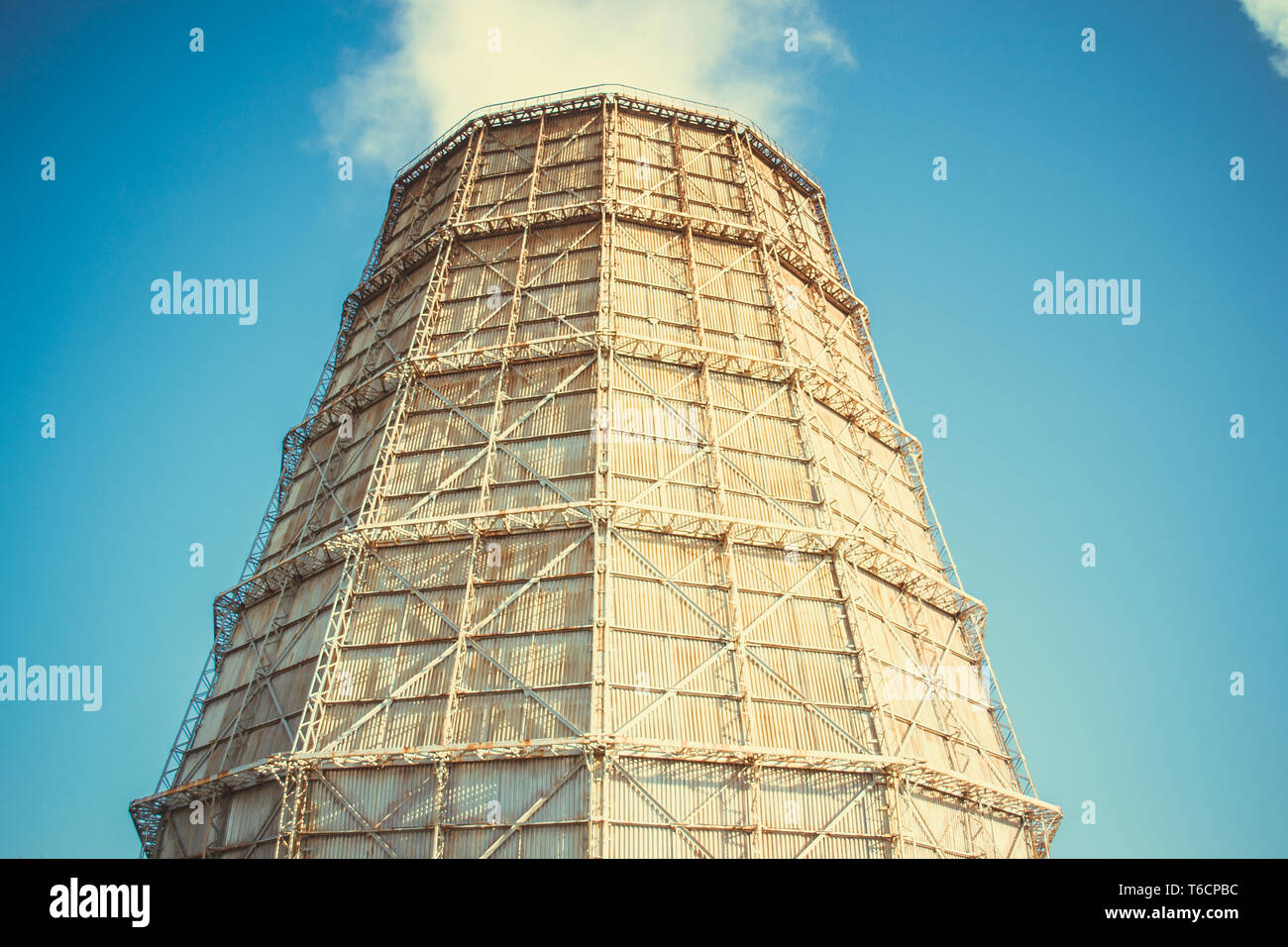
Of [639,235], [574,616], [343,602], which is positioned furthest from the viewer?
[639,235]

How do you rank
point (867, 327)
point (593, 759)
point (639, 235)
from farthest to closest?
1. point (867, 327)
2. point (639, 235)
3. point (593, 759)

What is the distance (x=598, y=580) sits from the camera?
21734 millimetres

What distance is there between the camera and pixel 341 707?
2170 cm

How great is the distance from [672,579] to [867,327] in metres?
16.0

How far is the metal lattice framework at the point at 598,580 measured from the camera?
20188 millimetres

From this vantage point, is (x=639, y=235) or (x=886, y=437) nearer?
(x=639, y=235)

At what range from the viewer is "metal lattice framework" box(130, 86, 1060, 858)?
20.2 m

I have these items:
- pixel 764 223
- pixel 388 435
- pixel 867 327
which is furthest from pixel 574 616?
pixel 867 327

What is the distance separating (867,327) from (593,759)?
20.8 metres
